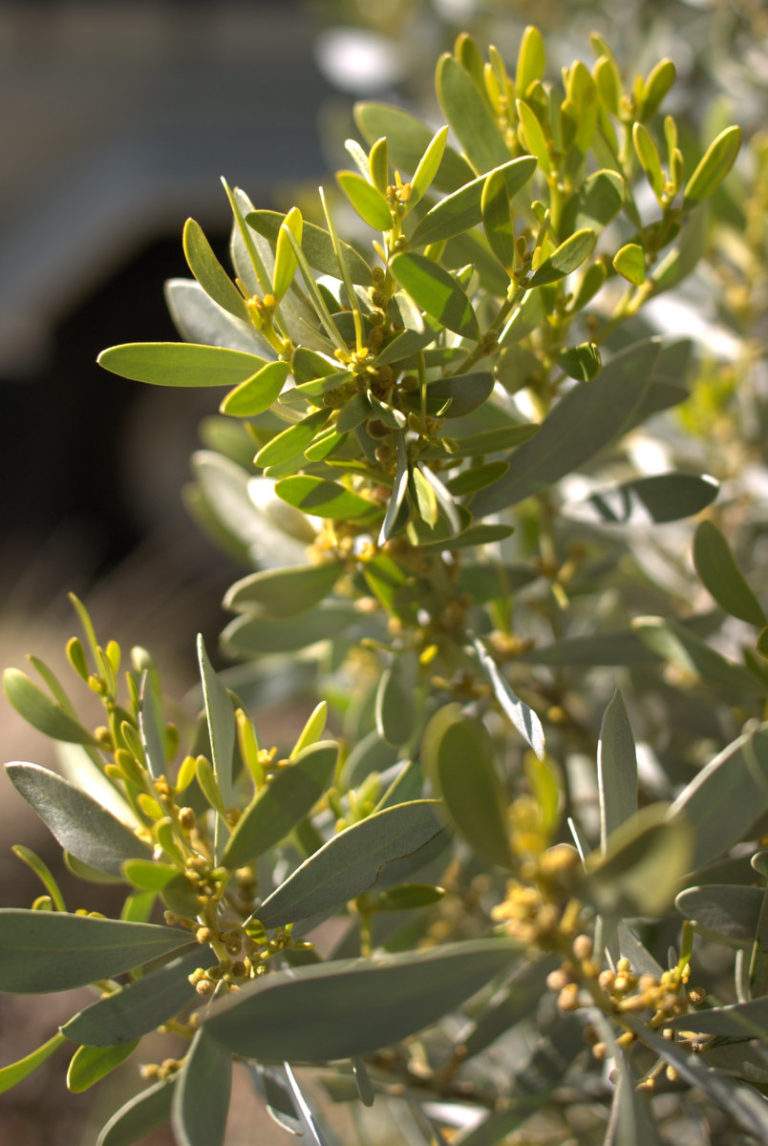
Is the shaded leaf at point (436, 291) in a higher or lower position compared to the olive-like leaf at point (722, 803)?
higher

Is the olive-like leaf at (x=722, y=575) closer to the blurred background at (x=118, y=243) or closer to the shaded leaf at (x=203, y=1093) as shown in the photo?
the shaded leaf at (x=203, y=1093)

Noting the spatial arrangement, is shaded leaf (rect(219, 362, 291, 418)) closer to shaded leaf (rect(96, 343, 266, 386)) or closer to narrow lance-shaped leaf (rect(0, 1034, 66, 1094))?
shaded leaf (rect(96, 343, 266, 386))

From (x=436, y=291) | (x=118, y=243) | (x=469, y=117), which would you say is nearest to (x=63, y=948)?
(x=436, y=291)

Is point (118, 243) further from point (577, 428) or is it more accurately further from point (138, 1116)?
point (138, 1116)

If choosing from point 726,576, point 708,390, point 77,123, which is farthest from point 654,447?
point 77,123

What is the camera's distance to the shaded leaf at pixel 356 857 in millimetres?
391

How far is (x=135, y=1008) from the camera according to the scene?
15.2 inches

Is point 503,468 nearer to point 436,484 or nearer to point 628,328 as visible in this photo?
point 436,484

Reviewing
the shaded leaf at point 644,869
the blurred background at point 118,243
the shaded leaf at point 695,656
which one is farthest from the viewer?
the blurred background at point 118,243

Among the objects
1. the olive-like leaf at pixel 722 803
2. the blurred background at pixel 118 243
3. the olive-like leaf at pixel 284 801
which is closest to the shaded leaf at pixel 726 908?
the olive-like leaf at pixel 722 803

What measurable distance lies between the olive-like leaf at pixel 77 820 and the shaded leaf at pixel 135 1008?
6 cm

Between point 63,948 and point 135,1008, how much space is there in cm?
4

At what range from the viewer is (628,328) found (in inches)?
24.9

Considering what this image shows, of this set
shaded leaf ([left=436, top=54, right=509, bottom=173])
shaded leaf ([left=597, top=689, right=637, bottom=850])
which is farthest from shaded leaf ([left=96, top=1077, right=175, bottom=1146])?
shaded leaf ([left=436, top=54, right=509, bottom=173])
